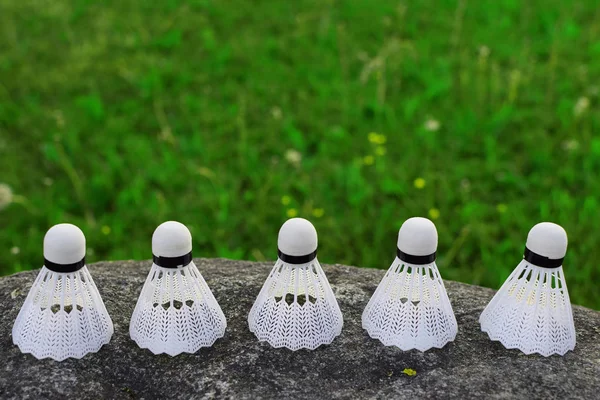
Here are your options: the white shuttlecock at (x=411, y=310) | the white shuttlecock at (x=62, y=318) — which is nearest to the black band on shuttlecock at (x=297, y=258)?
the white shuttlecock at (x=411, y=310)

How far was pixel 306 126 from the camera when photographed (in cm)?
400

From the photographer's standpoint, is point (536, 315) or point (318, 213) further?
point (318, 213)

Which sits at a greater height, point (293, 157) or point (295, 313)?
point (293, 157)

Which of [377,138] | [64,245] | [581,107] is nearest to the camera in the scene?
[64,245]

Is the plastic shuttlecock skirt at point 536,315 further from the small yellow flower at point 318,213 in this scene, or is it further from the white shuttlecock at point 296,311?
the small yellow flower at point 318,213

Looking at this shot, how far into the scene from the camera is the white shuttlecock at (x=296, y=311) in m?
1.80

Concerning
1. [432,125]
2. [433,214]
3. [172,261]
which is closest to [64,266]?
[172,261]

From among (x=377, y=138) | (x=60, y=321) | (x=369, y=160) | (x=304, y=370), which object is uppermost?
(x=377, y=138)

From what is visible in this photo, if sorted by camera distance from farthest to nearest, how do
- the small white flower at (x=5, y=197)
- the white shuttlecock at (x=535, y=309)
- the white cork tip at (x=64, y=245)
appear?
the small white flower at (x=5, y=197), the white shuttlecock at (x=535, y=309), the white cork tip at (x=64, y=245)

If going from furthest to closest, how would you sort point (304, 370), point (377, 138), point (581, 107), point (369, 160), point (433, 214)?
point (581, 107)
point (377, 138)
point (369, 160)
point (433, 214)
point (304, 370)

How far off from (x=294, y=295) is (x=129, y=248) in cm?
168

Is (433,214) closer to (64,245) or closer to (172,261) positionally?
(172,261)

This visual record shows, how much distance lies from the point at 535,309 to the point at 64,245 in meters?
1.11

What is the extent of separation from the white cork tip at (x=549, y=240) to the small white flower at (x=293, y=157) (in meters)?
2.07
